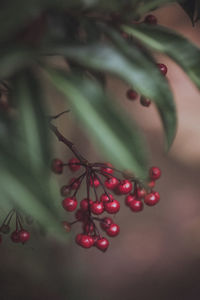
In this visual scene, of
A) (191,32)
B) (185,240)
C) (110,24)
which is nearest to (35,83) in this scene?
(110,24)

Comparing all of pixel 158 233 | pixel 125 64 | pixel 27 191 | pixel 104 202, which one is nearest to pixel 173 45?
pixel 125 64

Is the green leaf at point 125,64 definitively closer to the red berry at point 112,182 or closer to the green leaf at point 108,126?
the green leaf at point 108,126

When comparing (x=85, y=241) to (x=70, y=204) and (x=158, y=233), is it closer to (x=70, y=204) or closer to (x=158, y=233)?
(x=70, y=204)

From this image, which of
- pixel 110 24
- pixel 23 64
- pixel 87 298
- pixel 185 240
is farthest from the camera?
pixel 185 240

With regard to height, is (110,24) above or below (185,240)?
below

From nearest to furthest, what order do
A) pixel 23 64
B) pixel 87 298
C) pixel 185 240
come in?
pixel 23 64, pixel 87 298, pixel 185 240

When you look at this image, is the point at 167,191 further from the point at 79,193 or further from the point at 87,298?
the point at 87,298

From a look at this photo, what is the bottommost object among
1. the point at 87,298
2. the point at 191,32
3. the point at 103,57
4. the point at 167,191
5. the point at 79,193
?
the point at 103,57
